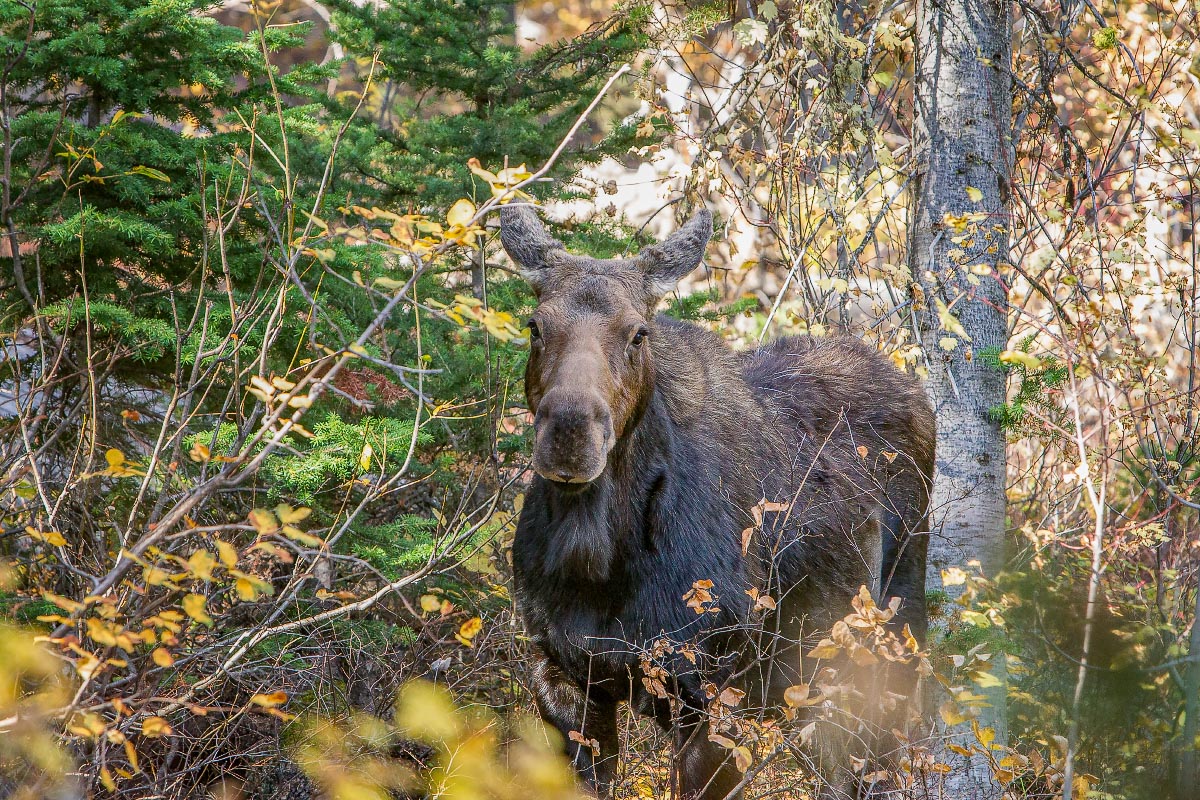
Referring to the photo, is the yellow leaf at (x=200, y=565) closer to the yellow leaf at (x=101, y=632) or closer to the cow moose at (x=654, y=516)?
the yellow leaf at (x=101, y=632)

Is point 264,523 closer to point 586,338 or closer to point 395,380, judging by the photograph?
point 586,338

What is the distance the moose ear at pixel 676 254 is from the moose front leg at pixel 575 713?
6.35 ft

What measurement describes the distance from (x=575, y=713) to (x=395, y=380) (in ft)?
7.54

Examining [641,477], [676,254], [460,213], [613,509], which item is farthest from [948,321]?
[460,213]

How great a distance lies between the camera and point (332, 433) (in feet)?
18.7

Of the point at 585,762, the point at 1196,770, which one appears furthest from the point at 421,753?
the point at 1196,770

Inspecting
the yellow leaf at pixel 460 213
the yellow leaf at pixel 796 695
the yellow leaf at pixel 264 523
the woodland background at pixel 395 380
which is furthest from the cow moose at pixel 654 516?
the yellow leaf at pixel 264 523

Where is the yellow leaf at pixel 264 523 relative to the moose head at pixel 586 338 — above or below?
below

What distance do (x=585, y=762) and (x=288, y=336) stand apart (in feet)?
9.72

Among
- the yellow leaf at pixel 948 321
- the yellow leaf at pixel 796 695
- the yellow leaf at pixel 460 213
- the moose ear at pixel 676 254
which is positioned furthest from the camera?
the yellow leaf at pixel 948 321

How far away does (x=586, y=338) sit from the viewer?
15.4 feet

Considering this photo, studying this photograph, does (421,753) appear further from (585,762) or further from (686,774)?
(686,774)

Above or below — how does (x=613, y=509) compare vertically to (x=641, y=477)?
below

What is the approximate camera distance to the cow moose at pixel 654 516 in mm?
4707
